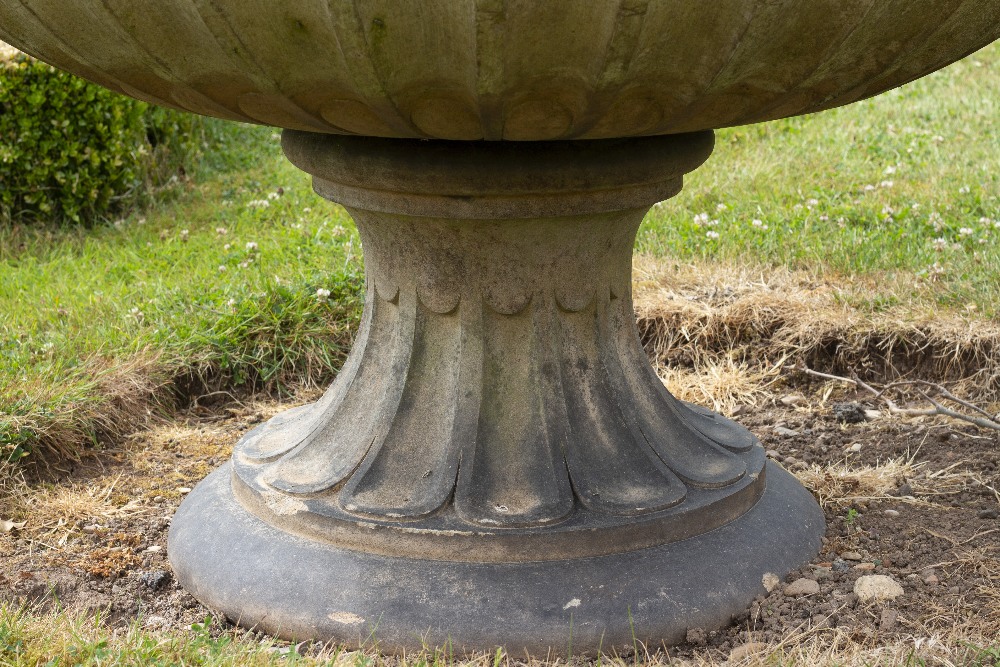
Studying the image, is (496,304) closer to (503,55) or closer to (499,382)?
(499,382)

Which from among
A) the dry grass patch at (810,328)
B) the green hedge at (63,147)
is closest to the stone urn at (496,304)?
the dry grass patch at (810,328)

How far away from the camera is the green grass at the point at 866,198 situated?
317 centimetres

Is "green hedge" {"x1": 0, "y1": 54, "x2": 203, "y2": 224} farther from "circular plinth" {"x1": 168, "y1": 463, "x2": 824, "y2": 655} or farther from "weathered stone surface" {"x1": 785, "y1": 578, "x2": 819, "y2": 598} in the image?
"weathered stone surface" {"x1": 785, "y1": 578, "x2": 819, "y2": 598}

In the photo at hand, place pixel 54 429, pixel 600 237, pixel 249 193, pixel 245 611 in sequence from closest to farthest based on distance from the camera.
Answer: pixel 245 611
pixel 600 237
pixel 54 429
pixel 249 193

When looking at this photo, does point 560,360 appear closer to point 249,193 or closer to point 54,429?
point 54,429

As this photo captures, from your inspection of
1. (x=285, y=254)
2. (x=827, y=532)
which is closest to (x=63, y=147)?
(x=285, y=254)

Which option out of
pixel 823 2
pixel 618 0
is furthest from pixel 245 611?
pixel 823 2

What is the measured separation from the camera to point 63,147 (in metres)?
4.07

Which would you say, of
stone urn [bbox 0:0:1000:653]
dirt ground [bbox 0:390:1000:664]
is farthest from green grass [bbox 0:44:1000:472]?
stone urn [bbox 0:0:1000:653]

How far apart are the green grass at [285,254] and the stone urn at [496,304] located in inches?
25.4

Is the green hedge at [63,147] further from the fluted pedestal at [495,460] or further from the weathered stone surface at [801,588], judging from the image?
the weathered stone surface at [801,588]

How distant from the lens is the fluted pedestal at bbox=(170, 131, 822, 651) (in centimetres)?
160

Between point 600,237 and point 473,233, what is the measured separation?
232 mm

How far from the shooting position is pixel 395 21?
3.83 feet
